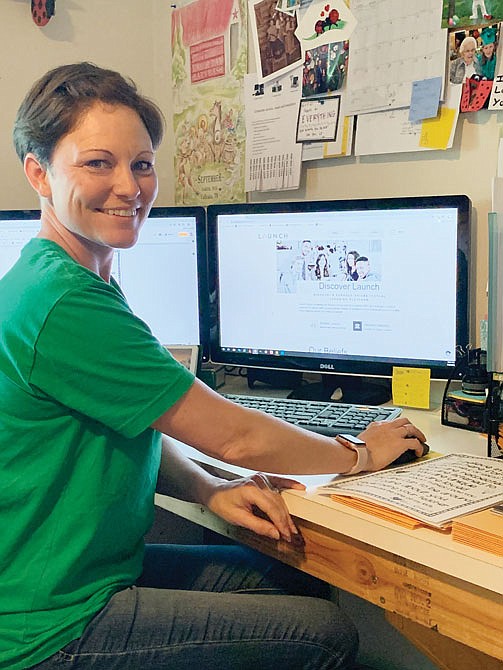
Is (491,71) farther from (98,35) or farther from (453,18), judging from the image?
(98,35)

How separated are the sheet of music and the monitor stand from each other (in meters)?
0.41

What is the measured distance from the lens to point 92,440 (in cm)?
108

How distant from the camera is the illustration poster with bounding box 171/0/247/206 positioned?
1.98m

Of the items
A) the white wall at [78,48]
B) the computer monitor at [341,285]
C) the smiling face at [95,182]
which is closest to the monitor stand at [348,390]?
the computer monitor at [341,285]

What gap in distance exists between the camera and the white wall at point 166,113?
5.15 ft

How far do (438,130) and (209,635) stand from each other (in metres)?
1.06

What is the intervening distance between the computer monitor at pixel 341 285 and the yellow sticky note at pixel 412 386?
0.06 ft

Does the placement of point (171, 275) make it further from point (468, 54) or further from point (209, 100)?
point (468, 54)

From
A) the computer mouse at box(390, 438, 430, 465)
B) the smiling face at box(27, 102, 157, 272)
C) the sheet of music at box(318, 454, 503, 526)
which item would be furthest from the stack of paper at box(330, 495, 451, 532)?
the smiling face at box(27, 102, 157, 272)

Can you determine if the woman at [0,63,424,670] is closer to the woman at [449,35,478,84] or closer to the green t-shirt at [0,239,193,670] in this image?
the green t-shirt at [0,239,193,670]

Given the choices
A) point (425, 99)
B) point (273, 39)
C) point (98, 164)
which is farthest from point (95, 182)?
point (273, 39)

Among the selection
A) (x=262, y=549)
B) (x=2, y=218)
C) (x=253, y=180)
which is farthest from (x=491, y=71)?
(x=2, y=218)

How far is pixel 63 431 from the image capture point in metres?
1.06

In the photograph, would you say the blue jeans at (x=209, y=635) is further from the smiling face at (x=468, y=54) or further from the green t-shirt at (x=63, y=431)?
the smiling face at (x=468, y=54)
